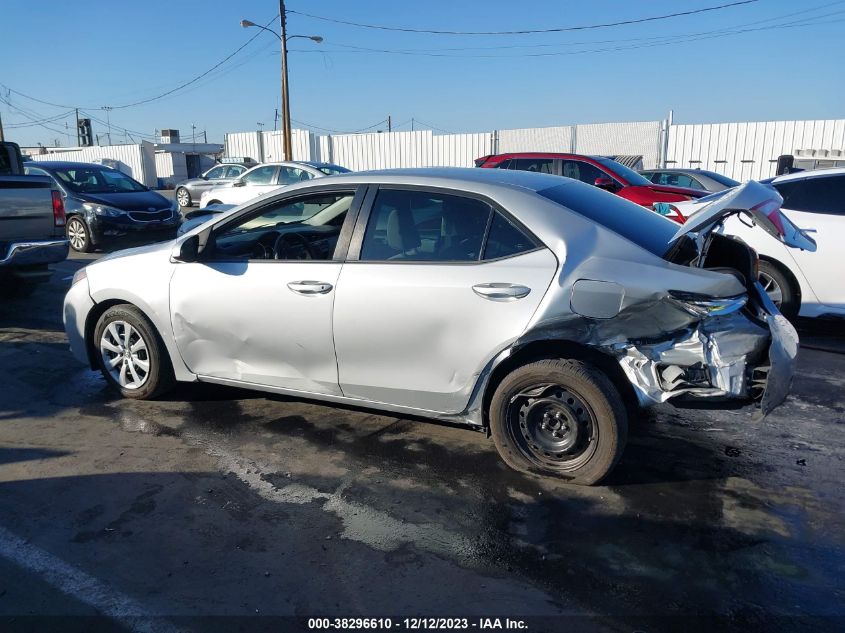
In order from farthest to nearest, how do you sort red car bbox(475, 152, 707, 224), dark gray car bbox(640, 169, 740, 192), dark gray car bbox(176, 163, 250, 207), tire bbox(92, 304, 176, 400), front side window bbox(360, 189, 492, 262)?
1. dark gray car bbox(176, 163, 250, 207)
2. dark gray car bbox(640, 169, 740, 192)
3. red car bbox(475, 152, 707, 224)
4. tire bbox(92, 304, 176, 400)
5. front side window bbox(360, 189, 492, 262)

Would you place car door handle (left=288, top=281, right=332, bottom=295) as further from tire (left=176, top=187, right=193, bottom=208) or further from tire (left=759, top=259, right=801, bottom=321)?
tire (left=176, top=187, right=193, bottom=208)

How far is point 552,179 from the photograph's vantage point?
14.4 feet

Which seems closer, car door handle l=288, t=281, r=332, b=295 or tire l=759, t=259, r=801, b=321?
car door handle l=288, t=281, r=332, b=295

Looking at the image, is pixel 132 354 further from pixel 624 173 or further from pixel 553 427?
pixel 624 173

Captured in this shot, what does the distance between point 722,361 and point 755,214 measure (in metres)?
0.79

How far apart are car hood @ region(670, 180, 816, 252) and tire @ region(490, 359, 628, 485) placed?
94cm

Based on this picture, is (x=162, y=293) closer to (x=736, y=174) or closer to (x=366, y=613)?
(x=366, y=613)

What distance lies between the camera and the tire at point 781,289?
21.9ft

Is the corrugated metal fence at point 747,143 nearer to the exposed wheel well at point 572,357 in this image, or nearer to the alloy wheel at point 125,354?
the exposed wheel well at point 572,357

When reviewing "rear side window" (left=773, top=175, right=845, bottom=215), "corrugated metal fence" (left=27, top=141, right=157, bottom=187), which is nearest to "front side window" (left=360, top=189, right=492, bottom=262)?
"rear side window" (left=773, top=175, right=845, bottom=215)

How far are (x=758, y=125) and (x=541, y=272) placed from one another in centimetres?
2305

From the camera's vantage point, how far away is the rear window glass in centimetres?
375

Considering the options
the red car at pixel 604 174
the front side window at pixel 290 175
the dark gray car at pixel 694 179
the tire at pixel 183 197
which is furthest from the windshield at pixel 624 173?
the tire at pixel 183 197

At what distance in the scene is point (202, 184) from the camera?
72.6 feet
